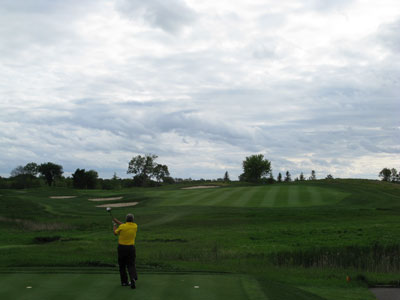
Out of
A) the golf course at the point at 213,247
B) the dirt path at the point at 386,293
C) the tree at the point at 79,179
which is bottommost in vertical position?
the dirt path at the point at 386,293

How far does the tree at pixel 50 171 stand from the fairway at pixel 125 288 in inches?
5405

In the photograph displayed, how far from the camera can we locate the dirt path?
13188 millimetres

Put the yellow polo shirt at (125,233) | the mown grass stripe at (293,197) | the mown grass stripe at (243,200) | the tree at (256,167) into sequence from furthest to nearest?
the tree at (256,167) → the mown grass stripe at (293,197) → the mown grass stripe at (243,200) → the yellow polo shirt at (125,233)

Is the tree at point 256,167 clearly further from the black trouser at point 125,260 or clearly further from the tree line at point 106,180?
the black trouser at point 125,260

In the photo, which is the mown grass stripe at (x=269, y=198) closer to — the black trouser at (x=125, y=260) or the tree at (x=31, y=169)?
the black trouser at (x=125, y=260)

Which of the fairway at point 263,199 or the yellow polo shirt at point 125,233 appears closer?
the yellow polo shirt at point 125,233

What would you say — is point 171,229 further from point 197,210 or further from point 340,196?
point 340,196

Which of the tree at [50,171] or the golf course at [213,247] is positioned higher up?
the tree at [50,171]

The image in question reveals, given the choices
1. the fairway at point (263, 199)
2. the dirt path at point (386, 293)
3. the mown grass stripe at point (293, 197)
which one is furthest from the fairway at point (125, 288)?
the mown grass stripe at point (293, 197)

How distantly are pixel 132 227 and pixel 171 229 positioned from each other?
21.1 m

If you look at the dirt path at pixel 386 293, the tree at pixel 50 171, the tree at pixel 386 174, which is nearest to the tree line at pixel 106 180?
the tree at pixel 50 171

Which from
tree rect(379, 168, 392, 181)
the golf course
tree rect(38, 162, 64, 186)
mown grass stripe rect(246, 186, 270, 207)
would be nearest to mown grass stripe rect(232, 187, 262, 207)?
the golf course

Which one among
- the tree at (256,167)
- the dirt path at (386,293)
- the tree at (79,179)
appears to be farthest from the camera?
the tree at (256,167)

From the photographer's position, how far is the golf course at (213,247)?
1198cm
